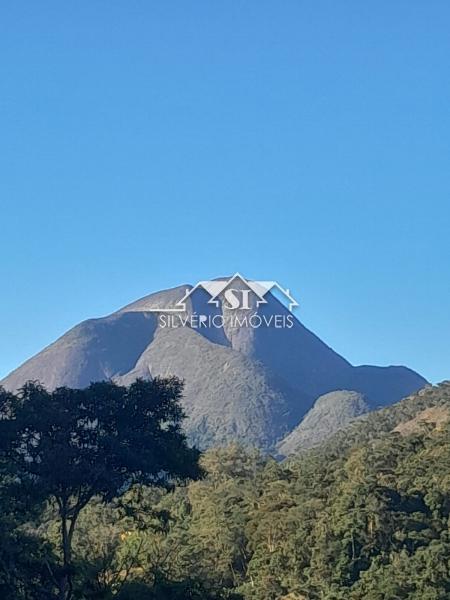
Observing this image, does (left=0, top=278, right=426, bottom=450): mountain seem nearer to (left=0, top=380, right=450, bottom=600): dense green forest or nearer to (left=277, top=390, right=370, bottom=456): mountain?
(left=277, top=390, right=370, bottom=456): mountain

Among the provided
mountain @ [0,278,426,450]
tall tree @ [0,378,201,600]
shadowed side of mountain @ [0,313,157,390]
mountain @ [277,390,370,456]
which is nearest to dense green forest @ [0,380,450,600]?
tall tree @ [0,378,201,600]

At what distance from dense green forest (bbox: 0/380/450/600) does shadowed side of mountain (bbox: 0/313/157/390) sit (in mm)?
128824

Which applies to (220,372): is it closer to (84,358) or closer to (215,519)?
(84,358)

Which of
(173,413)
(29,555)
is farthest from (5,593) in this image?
(173,413)

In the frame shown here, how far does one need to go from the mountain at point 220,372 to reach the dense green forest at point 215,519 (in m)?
96.0

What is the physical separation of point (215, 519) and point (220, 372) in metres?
127

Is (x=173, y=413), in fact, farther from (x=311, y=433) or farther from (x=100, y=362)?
(x=100, y=362)

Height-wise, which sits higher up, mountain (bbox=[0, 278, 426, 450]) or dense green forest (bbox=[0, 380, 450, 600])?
mountain (bbox=[0, 278, 426, 450])

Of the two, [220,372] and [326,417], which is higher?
[220,372]

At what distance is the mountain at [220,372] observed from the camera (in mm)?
154837

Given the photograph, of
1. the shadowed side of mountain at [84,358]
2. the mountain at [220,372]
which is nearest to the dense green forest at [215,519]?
the mountain at [220,372]

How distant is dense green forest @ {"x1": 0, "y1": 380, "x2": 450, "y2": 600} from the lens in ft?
58.2

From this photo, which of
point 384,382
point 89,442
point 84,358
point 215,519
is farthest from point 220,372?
point 89,442

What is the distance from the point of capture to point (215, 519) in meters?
41.8
